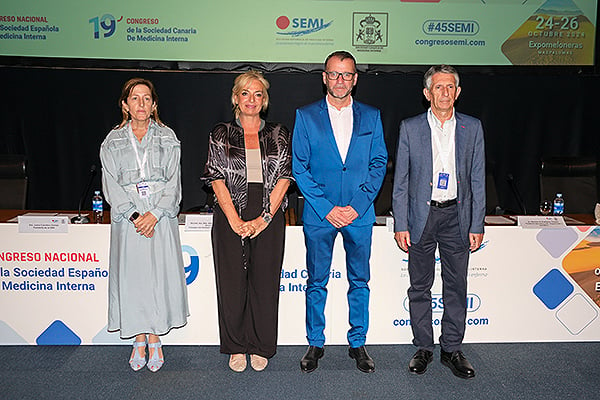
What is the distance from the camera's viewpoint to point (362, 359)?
113 inches

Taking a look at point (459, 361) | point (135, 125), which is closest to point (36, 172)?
point (135, 125)

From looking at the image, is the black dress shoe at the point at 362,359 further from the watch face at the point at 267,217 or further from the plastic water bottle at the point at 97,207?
the plastic water bottle at the point at 97,207

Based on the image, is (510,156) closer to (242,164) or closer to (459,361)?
(459,361)

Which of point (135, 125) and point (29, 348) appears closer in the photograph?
point (135, 125)

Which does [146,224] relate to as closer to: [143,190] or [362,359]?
[143,190]

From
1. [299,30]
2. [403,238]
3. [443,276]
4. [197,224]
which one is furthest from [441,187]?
[299,30]

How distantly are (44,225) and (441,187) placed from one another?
7.45ft

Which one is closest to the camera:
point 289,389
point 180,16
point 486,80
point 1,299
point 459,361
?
point 289,389

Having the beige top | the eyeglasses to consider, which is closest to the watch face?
the beige top

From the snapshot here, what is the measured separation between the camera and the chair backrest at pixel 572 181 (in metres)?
4.37

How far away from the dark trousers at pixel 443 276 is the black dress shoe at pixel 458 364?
0.04 m

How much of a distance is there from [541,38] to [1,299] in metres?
4.83

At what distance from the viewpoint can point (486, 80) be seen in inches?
204

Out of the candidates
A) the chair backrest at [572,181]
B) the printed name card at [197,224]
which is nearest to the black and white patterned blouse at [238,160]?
the printed name card at [197,224]
